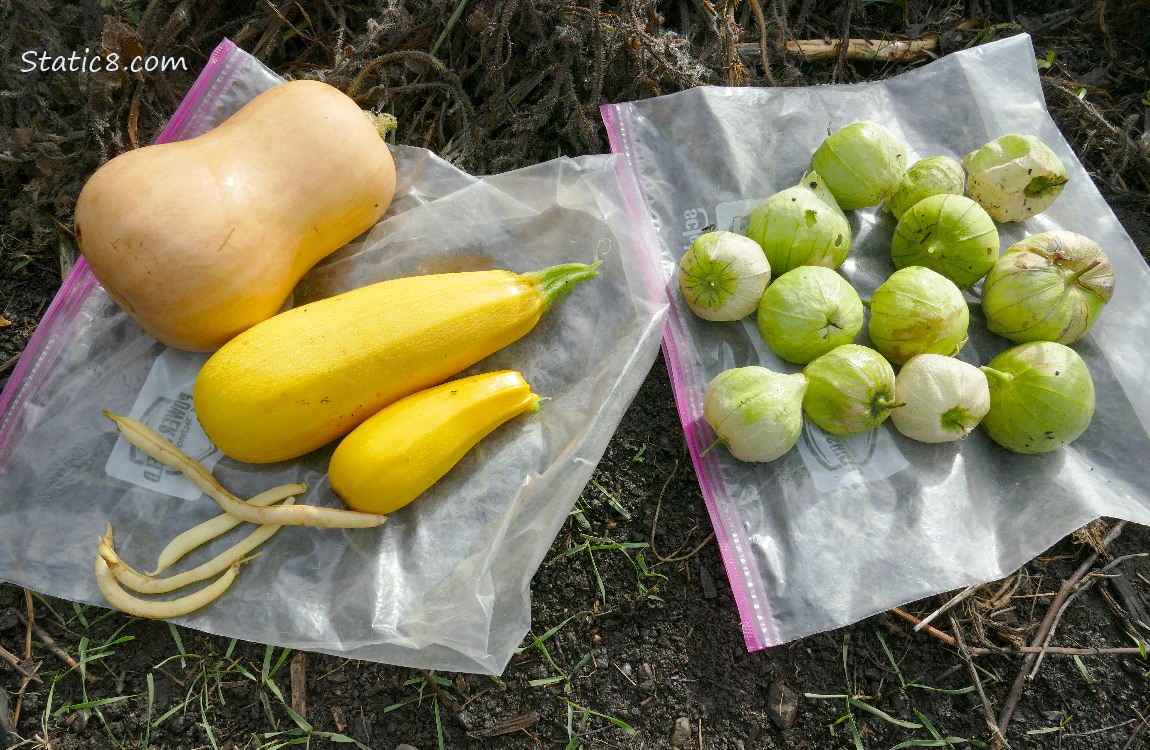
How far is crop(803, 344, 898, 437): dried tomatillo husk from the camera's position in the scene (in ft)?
7.54

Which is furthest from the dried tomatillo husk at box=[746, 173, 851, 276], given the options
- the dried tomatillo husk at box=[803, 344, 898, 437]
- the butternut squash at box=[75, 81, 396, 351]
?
the butternut squash at box=[75, 81, 396, 351]

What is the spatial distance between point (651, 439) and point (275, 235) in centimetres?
133

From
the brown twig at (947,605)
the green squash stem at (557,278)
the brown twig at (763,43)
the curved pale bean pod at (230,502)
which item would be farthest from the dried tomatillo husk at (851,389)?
the curved pale bean pod at (230,502)

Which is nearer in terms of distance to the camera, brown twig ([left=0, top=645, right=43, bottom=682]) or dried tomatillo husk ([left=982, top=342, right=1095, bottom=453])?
brown twig ([left=0, top=645, right=43, bottom=682])

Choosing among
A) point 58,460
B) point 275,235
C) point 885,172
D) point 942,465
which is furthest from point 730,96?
point 58,460

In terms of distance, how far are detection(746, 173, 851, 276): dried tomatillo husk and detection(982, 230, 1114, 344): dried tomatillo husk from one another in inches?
20.9

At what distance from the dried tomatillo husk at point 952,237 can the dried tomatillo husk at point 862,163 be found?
0.45 feet

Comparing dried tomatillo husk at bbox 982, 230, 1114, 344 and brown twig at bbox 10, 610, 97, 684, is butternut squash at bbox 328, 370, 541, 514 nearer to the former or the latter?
brown twig at bbox 10, 610, 97, 684

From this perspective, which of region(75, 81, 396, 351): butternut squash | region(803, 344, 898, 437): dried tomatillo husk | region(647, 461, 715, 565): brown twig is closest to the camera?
region(75, 81, 396, 351): butternut squash

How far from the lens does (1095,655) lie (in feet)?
7.90

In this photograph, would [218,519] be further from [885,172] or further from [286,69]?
[885,172]

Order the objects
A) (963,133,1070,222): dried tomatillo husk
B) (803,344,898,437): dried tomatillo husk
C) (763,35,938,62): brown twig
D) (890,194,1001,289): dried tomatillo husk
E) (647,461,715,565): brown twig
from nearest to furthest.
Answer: (803,344,898,437): dried tomatillo husk
(647,461,715,565): brown twig
(890,194,1001,289): dried tomatillo husk
(963,133,1070,222): dried tomatillo husk
(763,35,938,62): brown twig

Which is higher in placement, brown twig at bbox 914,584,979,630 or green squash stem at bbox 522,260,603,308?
green squash stem at bbox 522,260,603,308

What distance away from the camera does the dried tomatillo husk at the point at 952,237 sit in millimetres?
Answer: 2518
